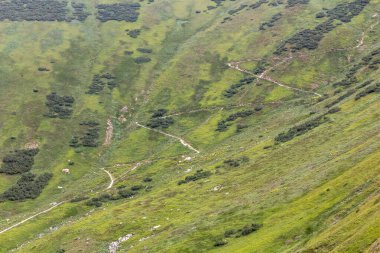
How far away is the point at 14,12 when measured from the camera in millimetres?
194625

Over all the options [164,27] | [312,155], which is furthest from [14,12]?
[312,155]

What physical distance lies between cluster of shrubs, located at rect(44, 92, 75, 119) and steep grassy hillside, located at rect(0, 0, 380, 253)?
0.62m

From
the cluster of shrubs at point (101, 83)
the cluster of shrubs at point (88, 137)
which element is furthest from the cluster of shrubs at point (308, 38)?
the cluster of shrubs at point (88, 137)

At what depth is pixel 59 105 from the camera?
138m

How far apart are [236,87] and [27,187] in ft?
238

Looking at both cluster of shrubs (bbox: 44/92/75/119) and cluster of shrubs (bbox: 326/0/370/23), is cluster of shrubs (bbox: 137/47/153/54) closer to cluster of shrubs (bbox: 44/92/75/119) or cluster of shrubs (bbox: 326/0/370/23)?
cluster of shrubs (bbox: 44/92/75/119)

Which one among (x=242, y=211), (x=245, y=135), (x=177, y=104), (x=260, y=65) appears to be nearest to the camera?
(x=242, y=211)

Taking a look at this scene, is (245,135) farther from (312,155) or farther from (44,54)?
(44,54)

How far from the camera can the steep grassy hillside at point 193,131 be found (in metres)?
55.9

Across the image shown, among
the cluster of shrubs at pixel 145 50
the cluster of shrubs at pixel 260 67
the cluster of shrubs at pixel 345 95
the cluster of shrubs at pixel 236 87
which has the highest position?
the cluster of shrubs at pixel 345 95

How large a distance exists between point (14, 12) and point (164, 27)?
64565 millimetres

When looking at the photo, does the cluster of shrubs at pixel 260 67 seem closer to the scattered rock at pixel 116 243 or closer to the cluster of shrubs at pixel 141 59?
the cluster of shrubs at pixel 141 59

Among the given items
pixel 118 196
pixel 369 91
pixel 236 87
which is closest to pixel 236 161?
pixel 118 196

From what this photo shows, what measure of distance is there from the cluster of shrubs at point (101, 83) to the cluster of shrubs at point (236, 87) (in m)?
38.3
